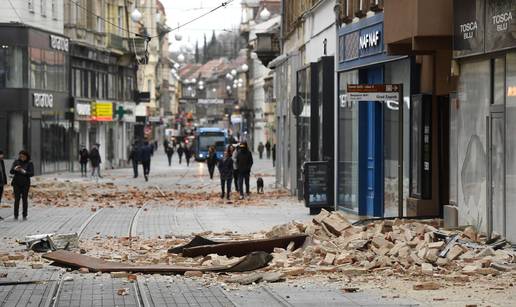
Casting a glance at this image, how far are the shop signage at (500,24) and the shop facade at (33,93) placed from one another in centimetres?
4220

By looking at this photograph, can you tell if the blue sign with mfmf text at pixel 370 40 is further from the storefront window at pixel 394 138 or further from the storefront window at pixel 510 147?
the storefront window at pixel 510 147

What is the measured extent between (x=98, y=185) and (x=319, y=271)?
33.1m

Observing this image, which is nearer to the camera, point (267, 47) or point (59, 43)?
point (267, 47)

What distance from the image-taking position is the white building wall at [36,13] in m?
56.8

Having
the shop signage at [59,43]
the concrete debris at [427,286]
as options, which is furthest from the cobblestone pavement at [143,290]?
the shop signage at [59,43]

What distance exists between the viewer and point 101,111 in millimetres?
73812

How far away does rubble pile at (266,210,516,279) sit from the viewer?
48.8ft

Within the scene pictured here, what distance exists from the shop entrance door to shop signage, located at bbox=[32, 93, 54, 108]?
143 feet

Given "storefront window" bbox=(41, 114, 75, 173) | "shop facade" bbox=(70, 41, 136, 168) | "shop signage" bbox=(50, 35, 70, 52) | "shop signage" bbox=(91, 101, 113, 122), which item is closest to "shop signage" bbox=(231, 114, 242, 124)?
"shop facade" bbox=(70, 41, 136, 168)

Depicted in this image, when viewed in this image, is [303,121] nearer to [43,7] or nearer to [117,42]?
[43,7]

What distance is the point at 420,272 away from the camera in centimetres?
1459

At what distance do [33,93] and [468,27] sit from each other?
43.1 meters

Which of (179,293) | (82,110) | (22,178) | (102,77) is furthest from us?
(102,77)

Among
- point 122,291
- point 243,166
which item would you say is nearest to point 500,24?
point 122,291
